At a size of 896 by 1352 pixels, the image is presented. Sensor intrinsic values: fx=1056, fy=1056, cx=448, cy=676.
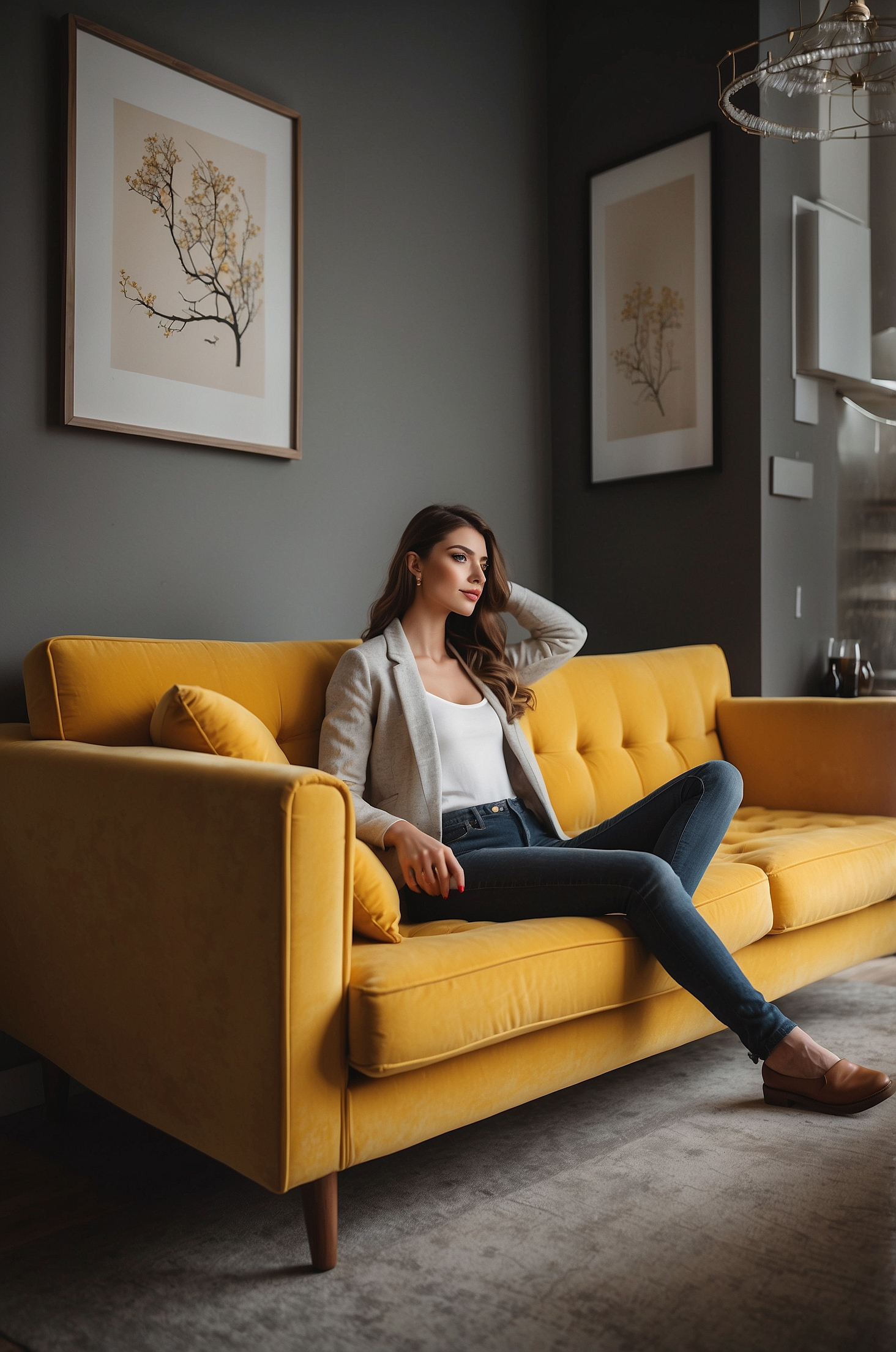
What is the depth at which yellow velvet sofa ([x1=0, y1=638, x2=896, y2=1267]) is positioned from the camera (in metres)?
1.38

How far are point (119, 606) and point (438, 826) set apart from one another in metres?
0.95

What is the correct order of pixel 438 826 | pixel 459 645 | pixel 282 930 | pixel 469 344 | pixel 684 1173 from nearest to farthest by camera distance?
pixel 282 930, pixel 684 1173, pixel 438 826, pixel 459 645, pixel 469 344

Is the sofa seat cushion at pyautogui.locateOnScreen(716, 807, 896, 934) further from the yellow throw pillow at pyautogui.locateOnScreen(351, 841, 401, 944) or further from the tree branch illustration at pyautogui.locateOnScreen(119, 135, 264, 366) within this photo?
the tree branch illustration at pyautogui.locateOnScreen(119, 135, 264, 366)

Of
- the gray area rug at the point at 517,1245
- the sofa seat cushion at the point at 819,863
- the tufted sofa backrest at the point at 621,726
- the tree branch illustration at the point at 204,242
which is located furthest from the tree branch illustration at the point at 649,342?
the gray area rug at the point at 517,1245

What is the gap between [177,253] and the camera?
2.47m

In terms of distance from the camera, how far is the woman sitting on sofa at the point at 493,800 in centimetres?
177

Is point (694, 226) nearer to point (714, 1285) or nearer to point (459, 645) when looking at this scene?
point (459, 645)

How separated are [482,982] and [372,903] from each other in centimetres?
21

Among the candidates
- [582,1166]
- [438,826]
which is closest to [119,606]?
[438,826]

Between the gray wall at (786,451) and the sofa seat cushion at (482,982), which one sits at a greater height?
the gray wall at (786,451)

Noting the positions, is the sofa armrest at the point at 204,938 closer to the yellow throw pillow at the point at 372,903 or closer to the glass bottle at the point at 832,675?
the yellow throw pillow at the point at 372,903

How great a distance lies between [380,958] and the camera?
4.83 feet

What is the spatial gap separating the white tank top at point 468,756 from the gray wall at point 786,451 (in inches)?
53.1

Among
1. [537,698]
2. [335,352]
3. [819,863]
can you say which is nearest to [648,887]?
[819,863]
